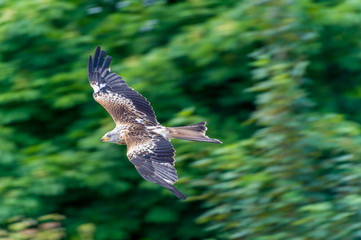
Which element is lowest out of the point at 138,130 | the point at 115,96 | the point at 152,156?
the point at 152,156

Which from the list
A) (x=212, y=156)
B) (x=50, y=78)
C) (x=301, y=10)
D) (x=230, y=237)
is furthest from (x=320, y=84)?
(x=50, y=78)

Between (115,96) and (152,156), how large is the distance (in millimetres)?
1169

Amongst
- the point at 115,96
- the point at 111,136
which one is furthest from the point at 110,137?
the point at 115,96

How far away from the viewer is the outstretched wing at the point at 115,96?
189 inches

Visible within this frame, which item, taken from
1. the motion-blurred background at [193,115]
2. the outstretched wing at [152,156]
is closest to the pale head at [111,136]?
the outstretched wing at [152,156]

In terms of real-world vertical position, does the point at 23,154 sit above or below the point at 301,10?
below

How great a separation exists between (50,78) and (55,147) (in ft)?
2.30

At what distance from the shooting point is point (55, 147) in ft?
18.1

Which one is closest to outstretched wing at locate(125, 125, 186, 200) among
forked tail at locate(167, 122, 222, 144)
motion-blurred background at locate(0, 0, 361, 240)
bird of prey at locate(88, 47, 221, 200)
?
bird of prey at locate(88, 47, 221, 200)

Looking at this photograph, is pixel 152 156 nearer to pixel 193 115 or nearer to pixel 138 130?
pixel 138 130

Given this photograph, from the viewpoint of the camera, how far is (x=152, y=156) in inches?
159

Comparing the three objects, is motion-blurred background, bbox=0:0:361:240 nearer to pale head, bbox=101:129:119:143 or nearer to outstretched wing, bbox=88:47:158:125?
outstretched wing, bbox=88:47:158:125

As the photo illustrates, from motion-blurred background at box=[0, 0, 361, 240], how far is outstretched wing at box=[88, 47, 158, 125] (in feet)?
0.62

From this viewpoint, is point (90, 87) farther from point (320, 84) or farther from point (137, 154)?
point (320, 84)
